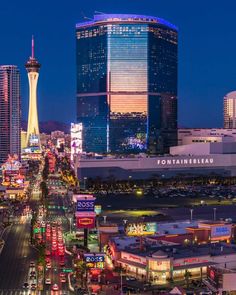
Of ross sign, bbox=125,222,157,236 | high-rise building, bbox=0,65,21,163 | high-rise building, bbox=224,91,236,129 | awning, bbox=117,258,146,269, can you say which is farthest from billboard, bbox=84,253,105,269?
high-rise building, bbox=224,91,236,129

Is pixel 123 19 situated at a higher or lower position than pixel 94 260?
higher

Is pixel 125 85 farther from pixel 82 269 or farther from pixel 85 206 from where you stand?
pixel 82 269

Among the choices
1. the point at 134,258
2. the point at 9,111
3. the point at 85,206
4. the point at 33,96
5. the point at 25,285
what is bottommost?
the point at 25,285

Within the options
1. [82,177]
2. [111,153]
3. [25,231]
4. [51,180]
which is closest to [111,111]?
[111,153]

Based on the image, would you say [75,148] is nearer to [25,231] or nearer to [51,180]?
[51,180]

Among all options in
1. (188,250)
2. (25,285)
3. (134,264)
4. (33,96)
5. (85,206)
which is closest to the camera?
(25,285)

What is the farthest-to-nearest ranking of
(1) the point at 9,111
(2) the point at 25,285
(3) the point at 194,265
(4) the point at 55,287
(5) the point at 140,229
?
(1) the point at 9,111 → (5) the point at 140,229 → (3) the point at 194,265 → (2) the point at 25,285 → (4) the point at 55,287

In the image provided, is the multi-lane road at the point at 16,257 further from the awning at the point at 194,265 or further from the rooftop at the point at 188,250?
the awning at the point at 194,265

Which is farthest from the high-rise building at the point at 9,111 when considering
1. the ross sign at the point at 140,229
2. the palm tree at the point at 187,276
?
the palm tree at the point at 187,276

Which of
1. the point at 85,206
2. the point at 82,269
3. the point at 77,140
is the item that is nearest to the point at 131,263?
the point at 82,269

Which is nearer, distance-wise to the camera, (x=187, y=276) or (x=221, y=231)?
(x=187, y=276)
